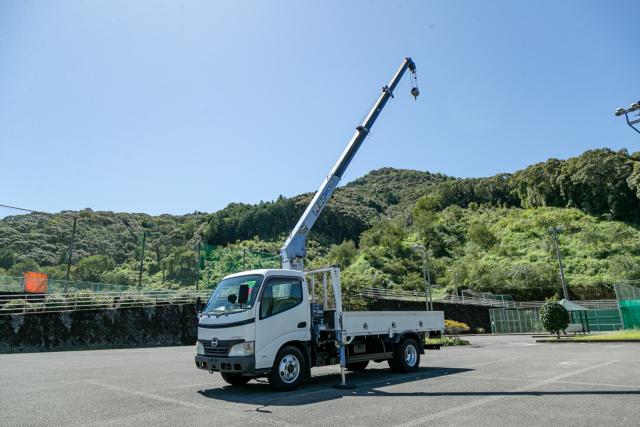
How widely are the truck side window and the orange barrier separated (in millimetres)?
18933

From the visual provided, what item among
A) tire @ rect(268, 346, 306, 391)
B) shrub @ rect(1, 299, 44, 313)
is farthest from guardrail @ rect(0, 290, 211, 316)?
tire @ rect(268, 346, 306, 391)

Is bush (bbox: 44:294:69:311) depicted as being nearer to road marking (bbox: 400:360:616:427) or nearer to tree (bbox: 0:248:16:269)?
tree (bbox: 0:248:16:269)

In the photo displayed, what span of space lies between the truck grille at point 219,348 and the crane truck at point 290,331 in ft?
0.06

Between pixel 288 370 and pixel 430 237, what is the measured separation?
8632cm

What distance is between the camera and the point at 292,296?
9016 mm

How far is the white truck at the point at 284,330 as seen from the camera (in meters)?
8.11

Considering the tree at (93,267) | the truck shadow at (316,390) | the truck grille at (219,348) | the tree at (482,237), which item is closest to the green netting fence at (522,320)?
the truck shadow at (316,390)

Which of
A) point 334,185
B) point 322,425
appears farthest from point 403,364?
point 334,185

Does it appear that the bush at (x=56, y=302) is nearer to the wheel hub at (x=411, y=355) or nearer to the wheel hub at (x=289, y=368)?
the wheel hub at (x=289, y=368)

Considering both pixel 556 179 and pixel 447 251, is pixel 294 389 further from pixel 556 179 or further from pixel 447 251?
pixel 556 179

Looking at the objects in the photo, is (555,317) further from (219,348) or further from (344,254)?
(344,254)

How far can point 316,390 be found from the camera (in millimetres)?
8578

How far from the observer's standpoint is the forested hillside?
24.6 m

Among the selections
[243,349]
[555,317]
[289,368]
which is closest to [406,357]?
[289,368]
